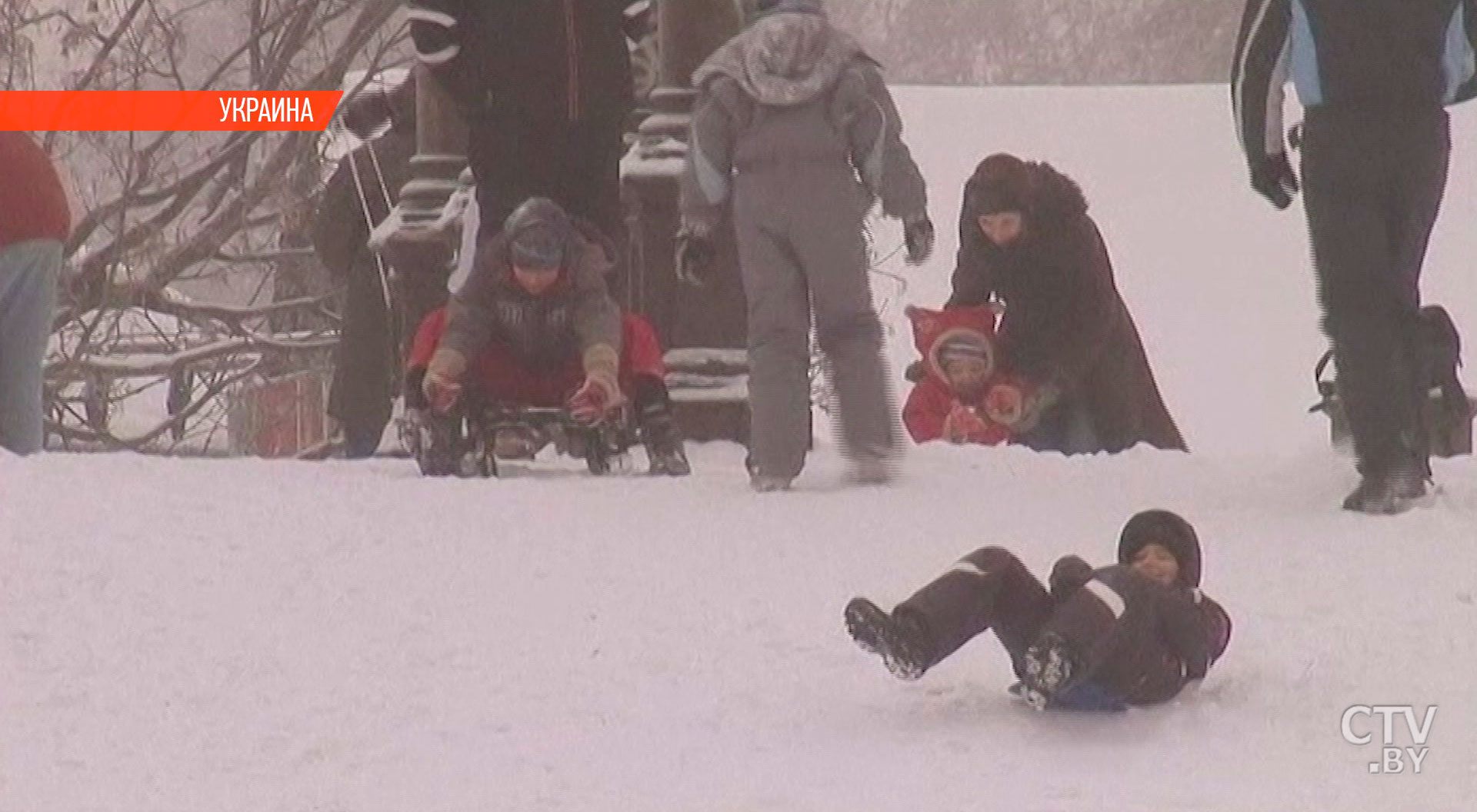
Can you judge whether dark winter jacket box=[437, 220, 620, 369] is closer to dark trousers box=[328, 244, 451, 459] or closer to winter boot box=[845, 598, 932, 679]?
dark trousers box=[328, 244, 451, 459]

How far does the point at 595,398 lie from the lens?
716 centimetres

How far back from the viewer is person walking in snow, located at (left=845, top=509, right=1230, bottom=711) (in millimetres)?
4258

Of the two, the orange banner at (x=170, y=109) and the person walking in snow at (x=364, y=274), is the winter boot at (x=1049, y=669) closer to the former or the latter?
the person walking in snow at (x=364, y=274)

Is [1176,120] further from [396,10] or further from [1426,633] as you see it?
[1426,633]

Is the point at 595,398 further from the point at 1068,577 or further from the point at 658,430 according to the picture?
the point at 1068,577

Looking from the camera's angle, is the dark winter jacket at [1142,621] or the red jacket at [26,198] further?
the red jacket at [26,198]

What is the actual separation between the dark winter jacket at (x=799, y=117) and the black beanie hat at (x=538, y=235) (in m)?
0.37

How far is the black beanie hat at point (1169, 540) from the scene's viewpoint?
4.61 meters

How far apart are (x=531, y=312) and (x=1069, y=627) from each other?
333 centimetres

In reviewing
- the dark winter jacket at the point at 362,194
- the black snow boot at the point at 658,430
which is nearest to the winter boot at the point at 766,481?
the black snow boot at the point at 658,430

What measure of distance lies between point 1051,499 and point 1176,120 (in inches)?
940

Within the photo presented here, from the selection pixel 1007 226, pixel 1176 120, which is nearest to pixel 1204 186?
pixel 1176 120

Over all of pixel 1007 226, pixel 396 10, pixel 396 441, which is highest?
pixel 396 10

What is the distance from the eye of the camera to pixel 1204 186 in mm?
28125
